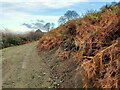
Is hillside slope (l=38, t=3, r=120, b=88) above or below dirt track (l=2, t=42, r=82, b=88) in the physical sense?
above

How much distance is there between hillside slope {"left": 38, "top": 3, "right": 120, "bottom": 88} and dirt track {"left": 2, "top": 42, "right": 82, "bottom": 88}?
1.9 inches

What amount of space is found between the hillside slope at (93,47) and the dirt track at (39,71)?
49mm

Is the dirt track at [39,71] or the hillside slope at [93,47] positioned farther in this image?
the dirt track at [39,71]

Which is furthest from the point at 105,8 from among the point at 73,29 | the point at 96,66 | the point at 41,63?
the point at 96,66

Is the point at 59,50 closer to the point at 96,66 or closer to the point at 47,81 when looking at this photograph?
the point at 47,81

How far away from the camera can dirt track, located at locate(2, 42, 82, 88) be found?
24.5 ft

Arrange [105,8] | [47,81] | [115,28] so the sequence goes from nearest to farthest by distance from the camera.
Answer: [115,28]
[47,81]
[105,8]

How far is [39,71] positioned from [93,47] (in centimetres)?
159

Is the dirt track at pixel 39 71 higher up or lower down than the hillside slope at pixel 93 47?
lower down

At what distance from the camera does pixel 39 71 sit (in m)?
8.27

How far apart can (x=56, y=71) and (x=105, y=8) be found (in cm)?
Answer: 197

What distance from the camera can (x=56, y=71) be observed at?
8.03 meters

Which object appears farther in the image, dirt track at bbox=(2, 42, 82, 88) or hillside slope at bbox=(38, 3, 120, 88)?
dirt track at bbox=(2, 42, 82, 88)

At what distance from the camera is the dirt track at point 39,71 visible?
7.47 metres
